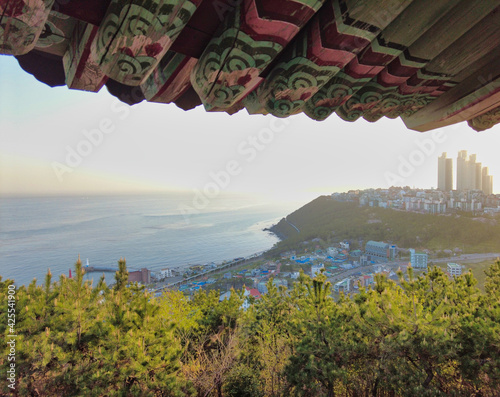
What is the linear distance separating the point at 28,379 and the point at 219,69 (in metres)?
5.06

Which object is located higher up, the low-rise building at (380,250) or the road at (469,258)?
the road at (469,258)

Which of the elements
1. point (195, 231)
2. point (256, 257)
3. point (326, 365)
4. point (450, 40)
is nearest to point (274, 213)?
point (195, 231)

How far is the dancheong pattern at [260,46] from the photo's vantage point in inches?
24.8

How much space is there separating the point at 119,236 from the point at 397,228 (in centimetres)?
3716

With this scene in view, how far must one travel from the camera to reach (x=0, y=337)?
3.73 meters

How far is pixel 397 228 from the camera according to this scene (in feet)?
119

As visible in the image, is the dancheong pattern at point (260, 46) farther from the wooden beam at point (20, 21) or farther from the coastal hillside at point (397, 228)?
the coastal hillside at point (397, 228)

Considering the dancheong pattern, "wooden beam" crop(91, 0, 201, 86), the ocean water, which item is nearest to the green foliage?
the dancheong pattern

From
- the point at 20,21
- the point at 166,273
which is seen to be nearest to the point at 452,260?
the point at 166,273

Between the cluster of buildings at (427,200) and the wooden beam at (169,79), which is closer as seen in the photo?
the wooden beam at (169,79)

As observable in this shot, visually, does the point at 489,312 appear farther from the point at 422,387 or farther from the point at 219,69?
the point at 219,69

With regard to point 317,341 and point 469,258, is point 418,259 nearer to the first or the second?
point 469,258

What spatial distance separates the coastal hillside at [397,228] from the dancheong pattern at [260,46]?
33.7 meters

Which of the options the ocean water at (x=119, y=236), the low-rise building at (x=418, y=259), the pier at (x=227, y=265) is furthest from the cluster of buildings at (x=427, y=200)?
the pier at (x=227, y=265)
